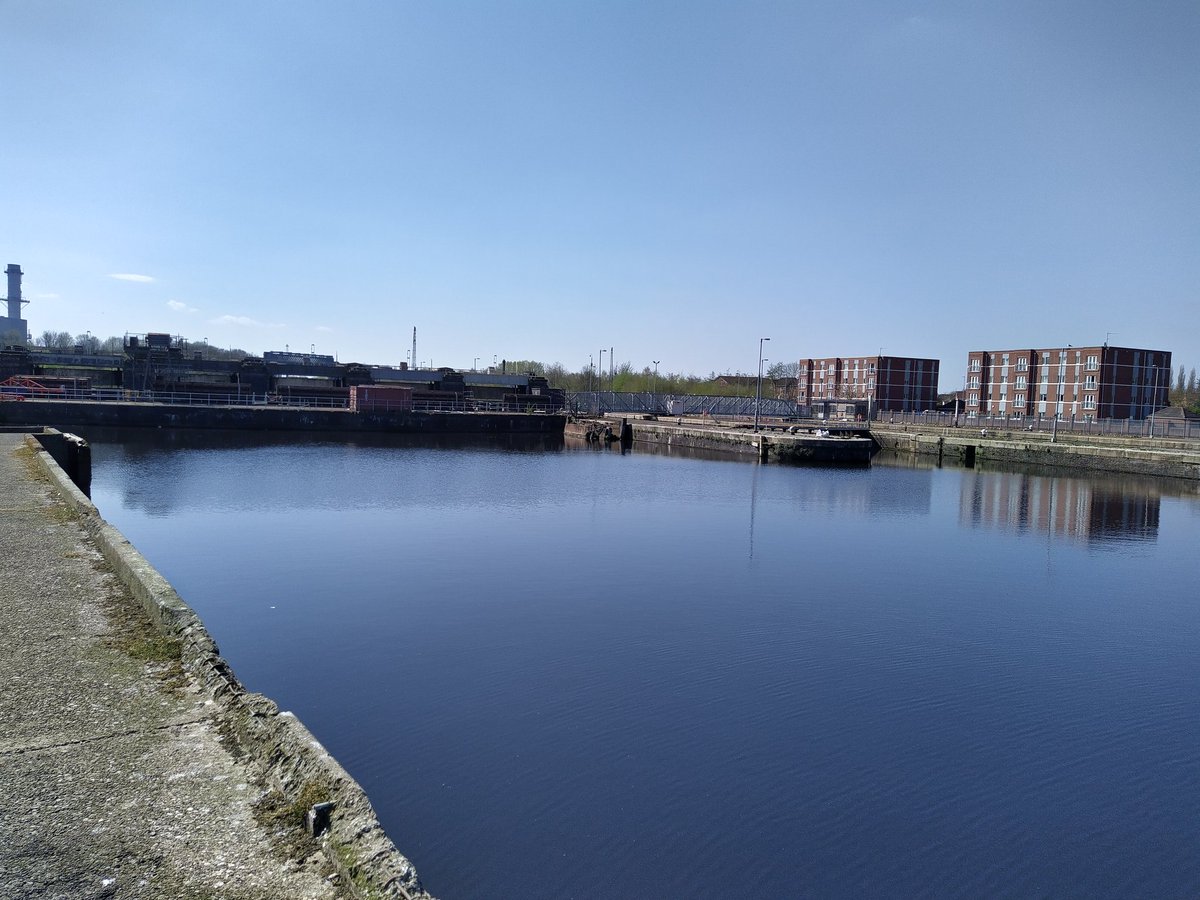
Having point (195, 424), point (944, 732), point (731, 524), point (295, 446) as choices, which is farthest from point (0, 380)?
point (944, 732)

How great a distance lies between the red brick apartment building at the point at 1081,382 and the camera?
76.9 meters

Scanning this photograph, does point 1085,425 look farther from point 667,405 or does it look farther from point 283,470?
point 283,470

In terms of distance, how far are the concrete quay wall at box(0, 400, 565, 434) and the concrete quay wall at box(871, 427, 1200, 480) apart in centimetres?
3152

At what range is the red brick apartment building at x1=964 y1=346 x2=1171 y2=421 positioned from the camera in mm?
76938

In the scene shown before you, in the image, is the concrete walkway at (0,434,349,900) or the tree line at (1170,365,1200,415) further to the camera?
the tree line at (1170,365,1200,415)

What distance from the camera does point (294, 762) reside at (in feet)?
15.9

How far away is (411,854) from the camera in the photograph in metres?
6.51

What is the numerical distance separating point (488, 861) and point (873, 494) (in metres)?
29.5

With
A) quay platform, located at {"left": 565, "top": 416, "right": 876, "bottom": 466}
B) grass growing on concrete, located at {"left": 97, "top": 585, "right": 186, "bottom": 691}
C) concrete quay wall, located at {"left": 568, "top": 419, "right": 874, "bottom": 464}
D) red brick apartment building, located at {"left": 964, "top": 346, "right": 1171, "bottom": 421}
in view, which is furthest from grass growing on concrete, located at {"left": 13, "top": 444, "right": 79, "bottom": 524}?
red brick apartment building, located at {"left": 964, "top": 346, "right": 1171, "bottom": 421}

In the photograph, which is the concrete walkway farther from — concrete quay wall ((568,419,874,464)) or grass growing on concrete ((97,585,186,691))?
concrete quay wall ((568,419,874,464))

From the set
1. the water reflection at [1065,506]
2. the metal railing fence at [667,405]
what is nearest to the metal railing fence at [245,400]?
the metal railing fence at [667,405]

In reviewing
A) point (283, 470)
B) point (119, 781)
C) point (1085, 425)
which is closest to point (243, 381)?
point (283, 470)

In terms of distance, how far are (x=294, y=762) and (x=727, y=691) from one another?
650cm

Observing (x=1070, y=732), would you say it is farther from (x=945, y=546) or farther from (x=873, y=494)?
(x=873, y=494)
